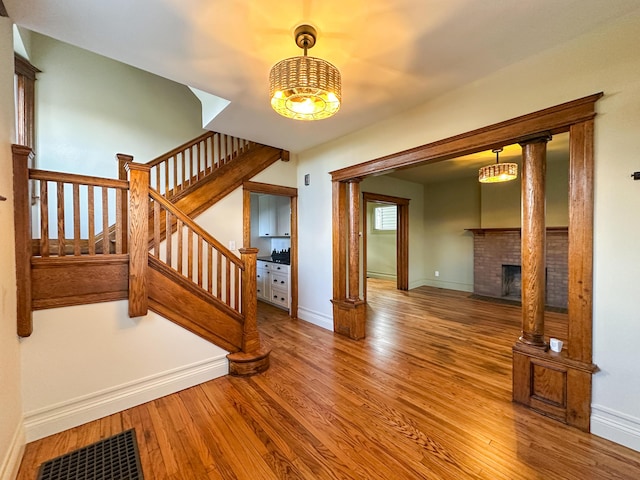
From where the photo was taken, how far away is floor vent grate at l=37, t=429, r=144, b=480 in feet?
4.75

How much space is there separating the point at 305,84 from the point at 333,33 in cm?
56

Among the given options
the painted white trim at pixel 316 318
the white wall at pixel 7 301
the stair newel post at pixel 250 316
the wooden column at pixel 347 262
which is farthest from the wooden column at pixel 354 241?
the white wall at pixel 7 301

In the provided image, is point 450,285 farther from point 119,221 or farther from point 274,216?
point 119,221

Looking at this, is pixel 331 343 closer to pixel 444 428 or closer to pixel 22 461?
pixel 444 428

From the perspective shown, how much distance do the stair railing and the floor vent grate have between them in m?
2.40

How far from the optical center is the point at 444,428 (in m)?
1.82

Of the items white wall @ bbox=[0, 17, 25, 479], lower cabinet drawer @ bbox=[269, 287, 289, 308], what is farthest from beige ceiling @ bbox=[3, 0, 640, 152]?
lower cabinet drawer @ bbox=[269, 287, 289, 308]

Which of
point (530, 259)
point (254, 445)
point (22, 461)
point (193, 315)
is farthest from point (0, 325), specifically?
point (530, 259)

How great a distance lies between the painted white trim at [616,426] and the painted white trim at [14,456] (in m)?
3.47

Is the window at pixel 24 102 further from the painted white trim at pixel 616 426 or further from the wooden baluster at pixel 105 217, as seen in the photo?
the painted white trim at pixel 616 426

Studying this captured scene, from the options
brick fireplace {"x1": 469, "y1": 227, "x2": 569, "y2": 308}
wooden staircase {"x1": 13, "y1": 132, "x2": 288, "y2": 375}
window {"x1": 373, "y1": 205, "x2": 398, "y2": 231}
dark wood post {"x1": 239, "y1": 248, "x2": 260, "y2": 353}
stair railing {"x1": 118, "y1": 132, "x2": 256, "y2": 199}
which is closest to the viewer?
wooden staircase {"x1": 13, "y1": 132, "x2": 288, "y2": 375}

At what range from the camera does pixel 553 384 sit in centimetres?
190

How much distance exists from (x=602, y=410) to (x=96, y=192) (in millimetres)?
5315

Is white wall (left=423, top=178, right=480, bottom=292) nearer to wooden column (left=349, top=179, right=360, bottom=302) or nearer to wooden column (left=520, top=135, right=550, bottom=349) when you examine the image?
wooden column (left=349, top=179, right=360, bottom=302)
